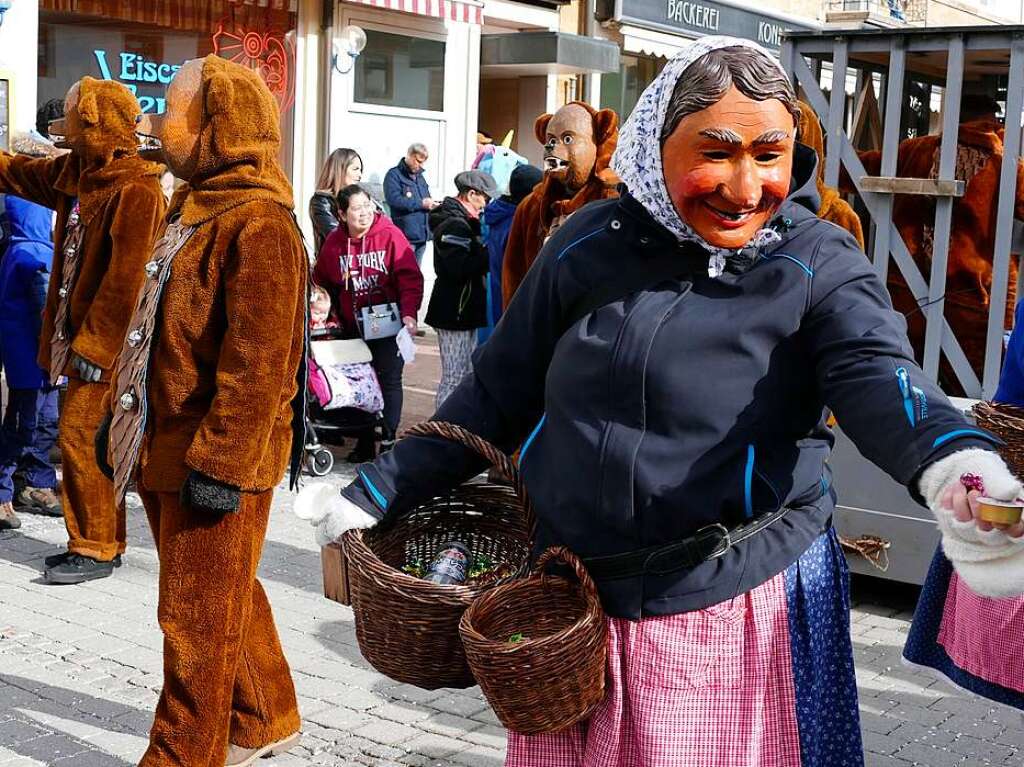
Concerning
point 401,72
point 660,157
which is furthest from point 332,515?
point 401,72

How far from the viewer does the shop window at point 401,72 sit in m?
15.9

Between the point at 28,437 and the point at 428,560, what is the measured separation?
490cm

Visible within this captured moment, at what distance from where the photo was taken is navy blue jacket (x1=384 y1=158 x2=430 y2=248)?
1455 cm

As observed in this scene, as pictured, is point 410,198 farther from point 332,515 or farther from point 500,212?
point 332,515

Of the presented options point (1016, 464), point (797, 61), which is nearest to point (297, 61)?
point (797, 61)

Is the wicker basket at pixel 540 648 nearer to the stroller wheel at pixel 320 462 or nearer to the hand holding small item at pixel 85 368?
the hand holding small item at pixel 85 368

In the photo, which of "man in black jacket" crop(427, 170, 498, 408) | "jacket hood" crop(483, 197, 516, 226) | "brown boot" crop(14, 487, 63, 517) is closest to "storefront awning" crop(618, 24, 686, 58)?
"man in black jacket" crop(427, 170, 498, 408)

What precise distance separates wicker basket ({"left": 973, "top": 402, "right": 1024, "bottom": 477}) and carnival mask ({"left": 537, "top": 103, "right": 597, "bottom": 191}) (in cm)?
390

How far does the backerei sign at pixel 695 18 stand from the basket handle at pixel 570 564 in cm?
1727

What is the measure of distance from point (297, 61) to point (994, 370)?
416 inches

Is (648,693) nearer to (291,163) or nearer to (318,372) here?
(318,372)

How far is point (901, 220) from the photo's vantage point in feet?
21.3

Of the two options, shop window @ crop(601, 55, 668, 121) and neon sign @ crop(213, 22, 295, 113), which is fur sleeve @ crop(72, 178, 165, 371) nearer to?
neon sign @ crop(213, 22, 295, 113)

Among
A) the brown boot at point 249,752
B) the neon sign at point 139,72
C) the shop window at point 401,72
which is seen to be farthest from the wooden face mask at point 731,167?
the shop window at point 401,72
